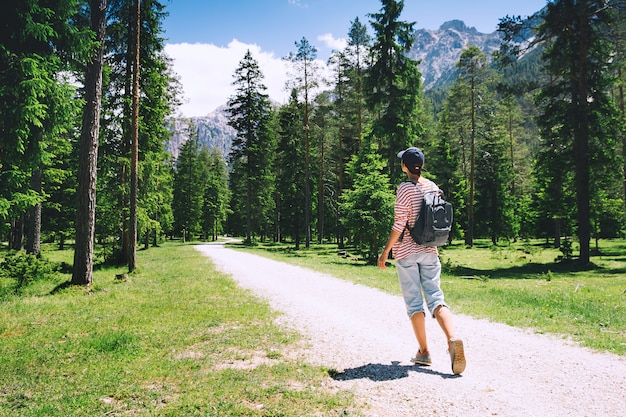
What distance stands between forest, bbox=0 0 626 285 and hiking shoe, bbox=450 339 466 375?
10.8m

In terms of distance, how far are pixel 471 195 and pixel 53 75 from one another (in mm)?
34296

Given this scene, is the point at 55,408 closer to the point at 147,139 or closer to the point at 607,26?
the point at 147,139

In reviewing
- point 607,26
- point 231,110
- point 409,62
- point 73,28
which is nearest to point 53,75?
point 73,28

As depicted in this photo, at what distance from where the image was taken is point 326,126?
3328 cm

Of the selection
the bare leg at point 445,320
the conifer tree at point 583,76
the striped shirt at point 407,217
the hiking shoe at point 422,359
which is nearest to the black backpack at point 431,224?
the striped shirt at point 407,217

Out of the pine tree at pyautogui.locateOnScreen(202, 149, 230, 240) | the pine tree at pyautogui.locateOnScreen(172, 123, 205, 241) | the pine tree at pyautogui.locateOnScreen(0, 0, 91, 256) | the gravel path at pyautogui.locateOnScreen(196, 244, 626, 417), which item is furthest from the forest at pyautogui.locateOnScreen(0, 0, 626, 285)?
the pine tree at pyautogui.locateOnScreen(202, 149, 230, 240)

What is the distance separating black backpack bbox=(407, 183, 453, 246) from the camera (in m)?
4.25

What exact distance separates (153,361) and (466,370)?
428 centimetres

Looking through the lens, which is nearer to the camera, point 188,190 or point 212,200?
point 188,190

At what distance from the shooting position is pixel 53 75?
10.3 meters

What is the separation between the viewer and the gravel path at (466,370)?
3459 millimetres

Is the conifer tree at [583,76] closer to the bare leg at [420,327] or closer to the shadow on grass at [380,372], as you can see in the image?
the bare leg at [420,327]

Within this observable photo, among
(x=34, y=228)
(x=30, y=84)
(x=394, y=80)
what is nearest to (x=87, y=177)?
(x=30, y=84)

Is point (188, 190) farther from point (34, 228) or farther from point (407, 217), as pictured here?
point (407, 217)
